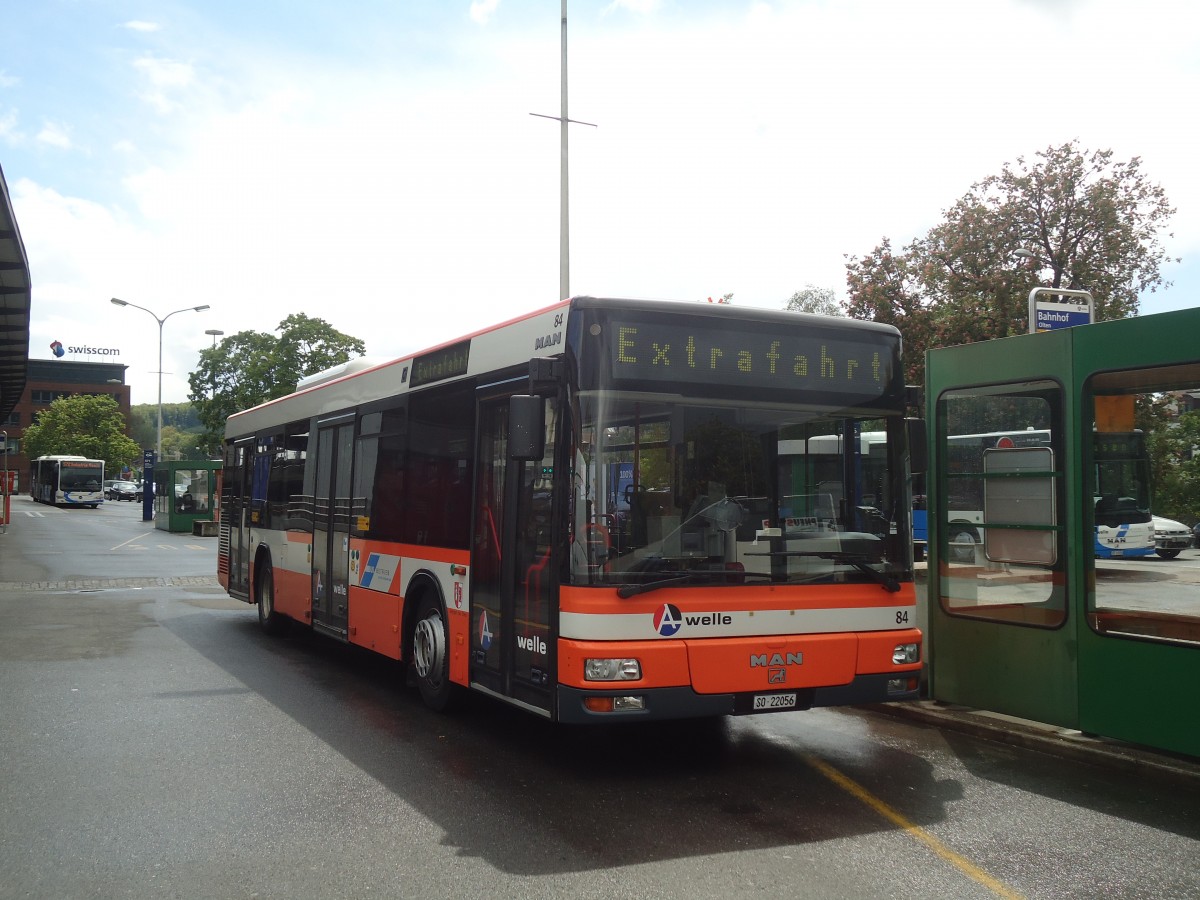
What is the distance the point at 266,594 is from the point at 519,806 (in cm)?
838

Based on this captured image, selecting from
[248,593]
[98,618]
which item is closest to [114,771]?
[248,593]

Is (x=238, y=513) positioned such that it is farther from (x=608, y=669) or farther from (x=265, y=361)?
(x=265, y=361)

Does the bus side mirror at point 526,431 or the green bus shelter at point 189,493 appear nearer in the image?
the bus side mirror at point 526,431

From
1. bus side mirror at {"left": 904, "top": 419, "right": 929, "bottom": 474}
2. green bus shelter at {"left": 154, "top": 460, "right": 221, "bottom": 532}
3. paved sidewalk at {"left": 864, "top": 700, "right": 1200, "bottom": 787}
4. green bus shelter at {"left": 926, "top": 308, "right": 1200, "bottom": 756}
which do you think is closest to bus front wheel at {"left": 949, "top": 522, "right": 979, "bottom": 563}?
green bus shelter at {"left": 926, "top": 308, "right": 1200, "bottom": 756}

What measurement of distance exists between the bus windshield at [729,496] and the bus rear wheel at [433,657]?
2318mm

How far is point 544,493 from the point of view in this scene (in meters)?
6.61

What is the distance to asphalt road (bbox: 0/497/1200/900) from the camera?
4.82 meters

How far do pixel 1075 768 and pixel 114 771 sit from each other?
6.00 metres

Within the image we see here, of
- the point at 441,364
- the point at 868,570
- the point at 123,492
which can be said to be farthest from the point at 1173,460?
the point at 123,492

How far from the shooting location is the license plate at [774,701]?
638 cm

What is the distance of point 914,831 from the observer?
18.2ft

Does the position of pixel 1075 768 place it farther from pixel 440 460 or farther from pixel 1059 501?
pixel 440 460

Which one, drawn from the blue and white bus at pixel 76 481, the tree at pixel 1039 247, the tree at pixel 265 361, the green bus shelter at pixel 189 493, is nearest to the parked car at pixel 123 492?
the blue and white bus at pixel 76 481

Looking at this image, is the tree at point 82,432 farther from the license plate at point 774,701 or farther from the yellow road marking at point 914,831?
the license plate at point 774,701
